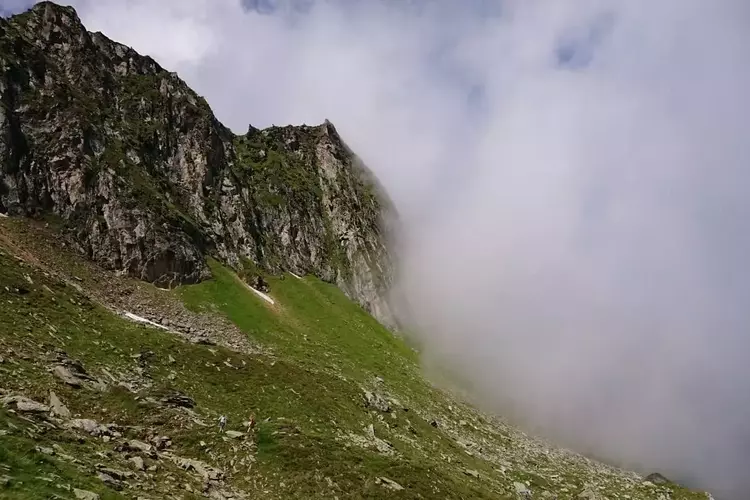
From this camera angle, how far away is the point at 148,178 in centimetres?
7550

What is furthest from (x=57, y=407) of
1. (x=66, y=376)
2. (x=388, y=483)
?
(x=388, y=483)

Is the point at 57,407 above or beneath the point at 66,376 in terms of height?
beneath

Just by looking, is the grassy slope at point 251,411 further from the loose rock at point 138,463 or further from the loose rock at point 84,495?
the loose rock at point 138,463

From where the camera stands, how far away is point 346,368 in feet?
197

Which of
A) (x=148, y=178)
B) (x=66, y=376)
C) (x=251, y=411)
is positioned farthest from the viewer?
(x=148, y=178)

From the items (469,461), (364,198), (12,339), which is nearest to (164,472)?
(12,339)

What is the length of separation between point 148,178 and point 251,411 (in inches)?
2006

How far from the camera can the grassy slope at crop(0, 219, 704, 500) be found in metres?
21.2

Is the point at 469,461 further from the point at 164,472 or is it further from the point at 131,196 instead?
the point at 131,196

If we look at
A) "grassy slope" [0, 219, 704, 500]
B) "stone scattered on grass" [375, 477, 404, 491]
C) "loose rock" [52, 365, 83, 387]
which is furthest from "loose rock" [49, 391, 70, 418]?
"stone scattered on grass" [375, 477, 404, 491]

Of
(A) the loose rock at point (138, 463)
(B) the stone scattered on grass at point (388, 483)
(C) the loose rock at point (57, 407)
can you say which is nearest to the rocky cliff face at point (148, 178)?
(C) the loose rock at point (57, 407)

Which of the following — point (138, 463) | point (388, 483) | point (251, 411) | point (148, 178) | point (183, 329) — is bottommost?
point (138, 463)

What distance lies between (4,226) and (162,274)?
708 inches

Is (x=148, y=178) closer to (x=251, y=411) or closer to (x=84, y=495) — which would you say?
(x=251, y=411)
